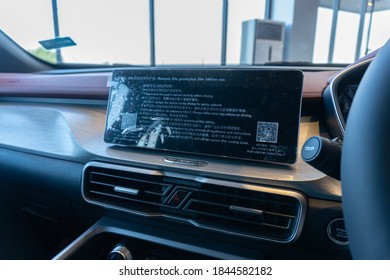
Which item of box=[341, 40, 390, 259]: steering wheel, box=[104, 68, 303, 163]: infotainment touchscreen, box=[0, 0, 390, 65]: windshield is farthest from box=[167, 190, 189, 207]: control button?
box=[0, 0, 390, 65]: windshield

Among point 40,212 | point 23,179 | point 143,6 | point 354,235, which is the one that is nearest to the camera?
point 354,235

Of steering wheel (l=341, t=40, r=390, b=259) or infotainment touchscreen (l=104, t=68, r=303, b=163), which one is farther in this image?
infotainment touchscreen (l=104, t=68, r=303, b=163)

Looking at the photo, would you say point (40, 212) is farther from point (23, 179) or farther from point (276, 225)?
point (276, 225)

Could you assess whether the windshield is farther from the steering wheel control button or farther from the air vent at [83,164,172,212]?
the air vent at [83,164,172,212]

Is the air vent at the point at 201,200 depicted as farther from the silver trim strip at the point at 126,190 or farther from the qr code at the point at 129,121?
the qr code at the point at 129,121

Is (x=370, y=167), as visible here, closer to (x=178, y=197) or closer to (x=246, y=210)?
(x=246, y=210)

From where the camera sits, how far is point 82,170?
79 cm

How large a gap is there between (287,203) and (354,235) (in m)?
0.23

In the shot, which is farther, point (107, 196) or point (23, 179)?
point (23, 179)

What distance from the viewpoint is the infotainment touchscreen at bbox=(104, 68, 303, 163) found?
0.64 m

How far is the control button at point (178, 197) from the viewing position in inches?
26.3
